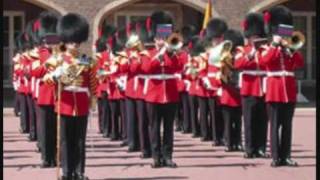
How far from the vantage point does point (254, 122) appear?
423 inches

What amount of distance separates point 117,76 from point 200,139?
207 cm

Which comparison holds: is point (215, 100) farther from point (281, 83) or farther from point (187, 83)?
point (281, 83)

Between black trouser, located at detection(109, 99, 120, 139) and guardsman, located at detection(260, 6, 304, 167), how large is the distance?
3548mm

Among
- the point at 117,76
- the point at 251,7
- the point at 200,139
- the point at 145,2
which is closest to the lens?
the point at 117,76

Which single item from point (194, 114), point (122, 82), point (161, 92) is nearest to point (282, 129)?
point (161, 92)

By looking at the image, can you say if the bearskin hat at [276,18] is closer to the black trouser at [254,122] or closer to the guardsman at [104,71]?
the black trouser at [254,122]

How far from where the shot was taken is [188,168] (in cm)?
978

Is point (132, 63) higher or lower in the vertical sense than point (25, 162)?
higher

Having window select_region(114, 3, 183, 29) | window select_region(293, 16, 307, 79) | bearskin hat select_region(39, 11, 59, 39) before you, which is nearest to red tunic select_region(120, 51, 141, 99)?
bearskin hat select_region(39, 11, 59, 39)

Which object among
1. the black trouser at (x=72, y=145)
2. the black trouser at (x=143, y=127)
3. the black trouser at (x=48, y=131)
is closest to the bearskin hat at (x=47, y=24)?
the black trouser at (x=48, y=131)

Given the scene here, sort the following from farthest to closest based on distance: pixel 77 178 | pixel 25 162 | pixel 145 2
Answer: pixel 145 2 → pixel 25 162 → pixel 77 178

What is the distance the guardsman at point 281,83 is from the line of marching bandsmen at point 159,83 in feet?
0.04

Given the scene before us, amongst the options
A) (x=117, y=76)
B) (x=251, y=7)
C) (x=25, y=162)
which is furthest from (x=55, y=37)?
(x=251, y=7)

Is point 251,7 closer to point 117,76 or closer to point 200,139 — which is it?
point 200,139
